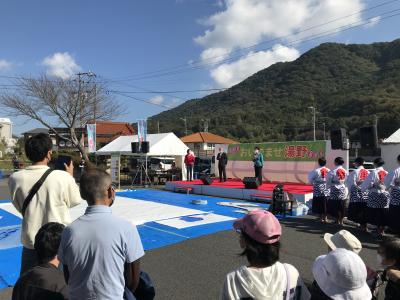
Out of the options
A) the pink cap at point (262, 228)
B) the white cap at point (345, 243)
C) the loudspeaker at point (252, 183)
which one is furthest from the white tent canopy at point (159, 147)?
the pink cap at point (262, 228)

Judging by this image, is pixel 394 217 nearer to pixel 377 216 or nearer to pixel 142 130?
pixel 377 216

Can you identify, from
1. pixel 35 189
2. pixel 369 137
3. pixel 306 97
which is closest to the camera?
pixel 35 189

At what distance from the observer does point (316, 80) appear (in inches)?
2790

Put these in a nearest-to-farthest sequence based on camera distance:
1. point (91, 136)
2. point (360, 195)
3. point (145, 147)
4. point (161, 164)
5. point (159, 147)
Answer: point (360, 195) < point (145, 147) < point (159, 147) < point (91, 136) < point (161, 164)

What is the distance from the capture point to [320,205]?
888 centimetres

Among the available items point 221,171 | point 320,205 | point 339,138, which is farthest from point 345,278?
point 221,171

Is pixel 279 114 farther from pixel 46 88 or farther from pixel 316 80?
pixel 46 88

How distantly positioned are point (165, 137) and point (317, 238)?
13377 millimetres

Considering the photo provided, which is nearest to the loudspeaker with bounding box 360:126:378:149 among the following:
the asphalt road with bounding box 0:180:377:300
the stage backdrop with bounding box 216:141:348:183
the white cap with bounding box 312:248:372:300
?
the stage backdrop with bounding box 216:141:348:183

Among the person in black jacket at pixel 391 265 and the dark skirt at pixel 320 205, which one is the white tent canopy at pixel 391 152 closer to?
the dark skirt at pixel 320 205

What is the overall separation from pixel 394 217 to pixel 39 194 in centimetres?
648

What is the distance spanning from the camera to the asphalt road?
458cm

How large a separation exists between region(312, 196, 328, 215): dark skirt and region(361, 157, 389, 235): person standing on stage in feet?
4.54

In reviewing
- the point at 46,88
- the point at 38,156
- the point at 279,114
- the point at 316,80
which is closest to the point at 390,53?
the point at 316,80
